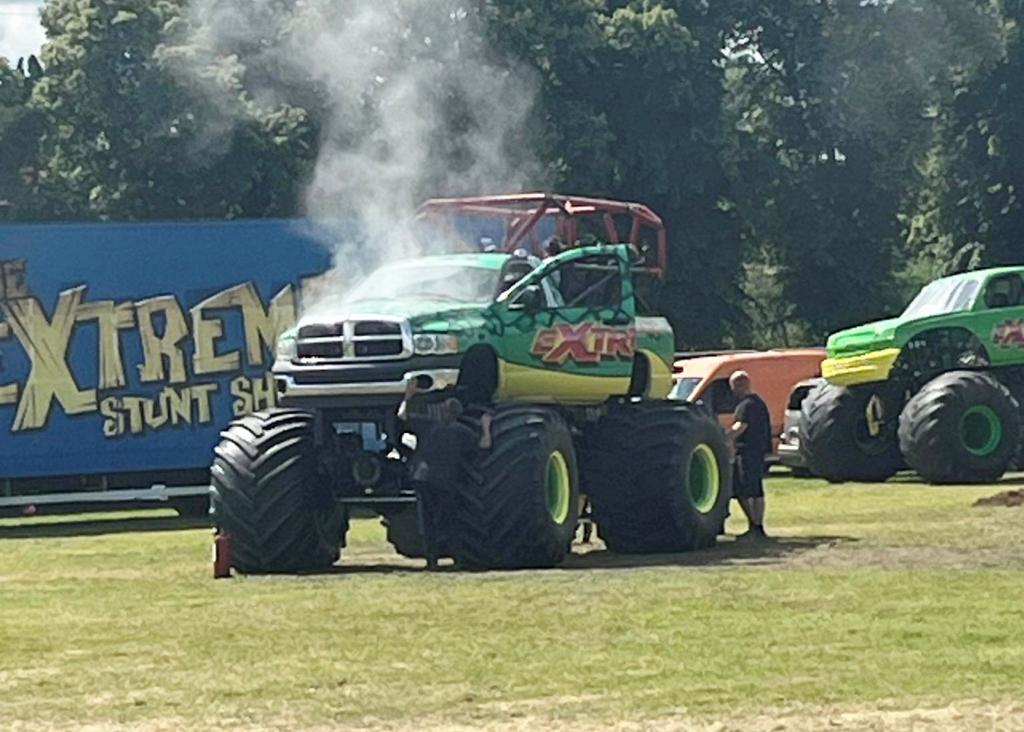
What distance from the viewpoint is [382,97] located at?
30.3 m

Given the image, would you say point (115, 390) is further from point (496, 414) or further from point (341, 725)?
point (341, 725)

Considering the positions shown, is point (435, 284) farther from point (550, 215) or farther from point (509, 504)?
point (550, 215)

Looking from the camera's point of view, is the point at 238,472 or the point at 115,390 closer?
the point at 238,472

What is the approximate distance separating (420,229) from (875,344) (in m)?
10.2

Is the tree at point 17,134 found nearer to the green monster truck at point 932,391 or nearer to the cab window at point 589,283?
the green monster truck at point 932,391

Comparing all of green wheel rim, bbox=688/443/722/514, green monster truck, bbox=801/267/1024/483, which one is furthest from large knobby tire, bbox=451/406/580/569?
green monster truck, bbox=801/267/1024/483

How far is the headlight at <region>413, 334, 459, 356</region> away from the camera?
18.6 meters

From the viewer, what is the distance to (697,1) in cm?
5441

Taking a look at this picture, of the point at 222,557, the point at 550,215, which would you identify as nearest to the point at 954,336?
the point at 550,215

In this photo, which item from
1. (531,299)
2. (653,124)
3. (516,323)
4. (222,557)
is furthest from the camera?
(653,124)

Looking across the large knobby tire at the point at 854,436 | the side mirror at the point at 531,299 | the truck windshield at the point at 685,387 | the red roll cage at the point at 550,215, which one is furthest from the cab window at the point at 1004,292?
the side mirror at the point at 531,299

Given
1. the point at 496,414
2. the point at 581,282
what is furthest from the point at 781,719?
the point at 581,282

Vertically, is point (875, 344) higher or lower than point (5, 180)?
lower

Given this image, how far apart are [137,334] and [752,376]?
35.3 ft
